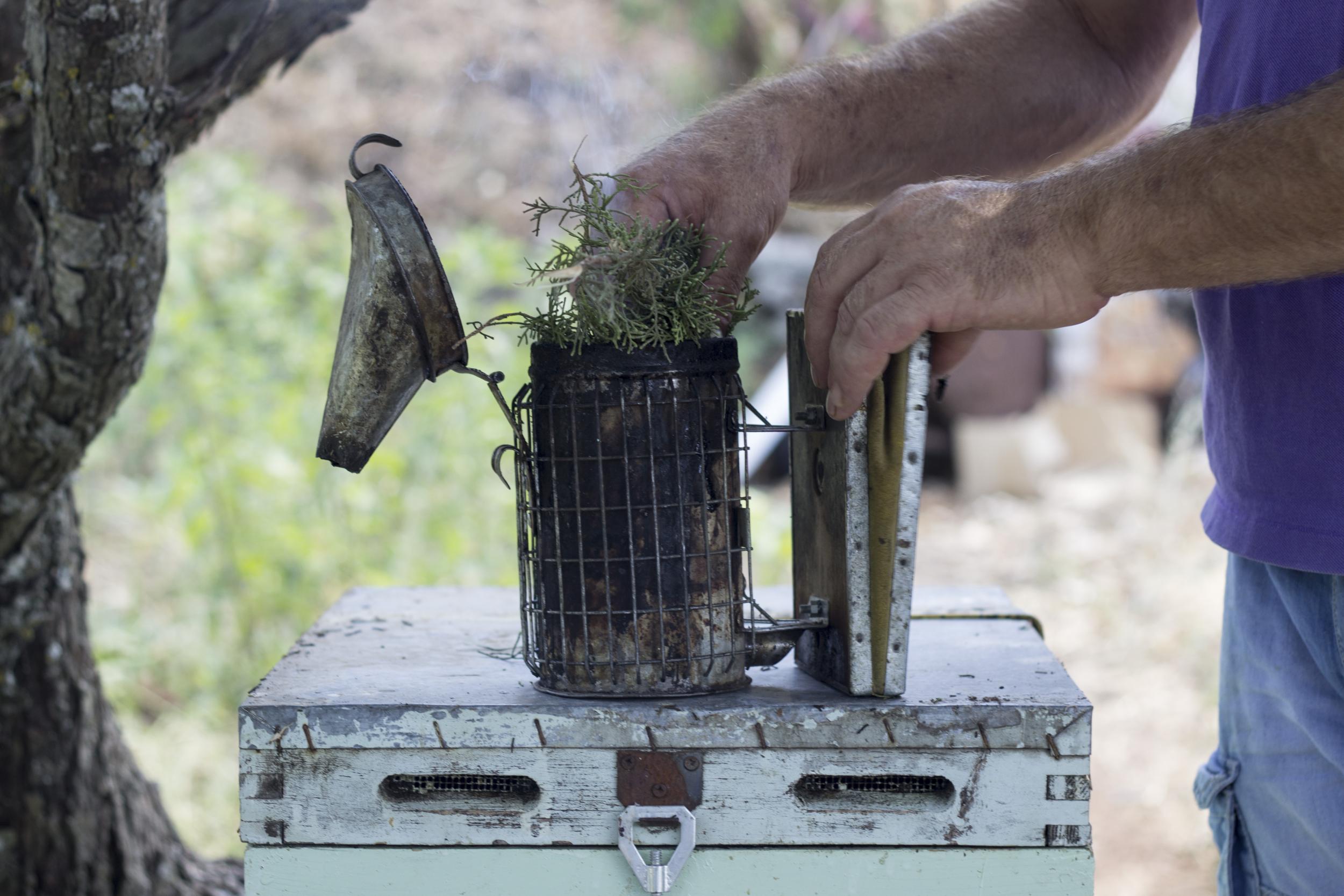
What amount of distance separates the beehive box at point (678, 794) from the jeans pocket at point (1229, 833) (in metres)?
0.50

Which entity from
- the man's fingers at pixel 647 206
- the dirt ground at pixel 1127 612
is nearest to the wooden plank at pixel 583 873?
the man's fingers at pixel 647 206

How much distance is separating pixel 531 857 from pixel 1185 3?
6.36 ft

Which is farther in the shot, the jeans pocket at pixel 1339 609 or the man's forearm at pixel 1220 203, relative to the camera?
the jeans pocket at pixel 1339 609

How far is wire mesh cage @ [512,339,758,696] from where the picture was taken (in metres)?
1.47

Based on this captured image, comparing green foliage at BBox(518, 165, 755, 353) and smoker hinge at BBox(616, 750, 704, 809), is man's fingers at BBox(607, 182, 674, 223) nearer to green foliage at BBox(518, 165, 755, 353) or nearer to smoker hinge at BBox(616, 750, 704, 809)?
green foliage at BBox(518, 165, 755, 353)

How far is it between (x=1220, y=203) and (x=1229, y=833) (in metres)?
0.97

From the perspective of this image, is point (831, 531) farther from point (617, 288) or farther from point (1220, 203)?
point (1220, 203)

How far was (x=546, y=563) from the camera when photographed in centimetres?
151

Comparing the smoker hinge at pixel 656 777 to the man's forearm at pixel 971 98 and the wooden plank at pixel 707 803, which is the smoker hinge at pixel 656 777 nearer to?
the wooden plank at pixel 707 803

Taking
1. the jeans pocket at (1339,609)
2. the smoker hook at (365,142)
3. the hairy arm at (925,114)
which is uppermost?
the hairy arm at (925,114)

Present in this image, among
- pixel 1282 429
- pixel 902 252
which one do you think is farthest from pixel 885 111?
pixel 1282 429

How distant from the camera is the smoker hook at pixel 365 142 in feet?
4.73

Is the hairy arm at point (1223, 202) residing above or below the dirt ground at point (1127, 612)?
above

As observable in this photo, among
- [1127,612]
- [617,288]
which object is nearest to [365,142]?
[617,288]
